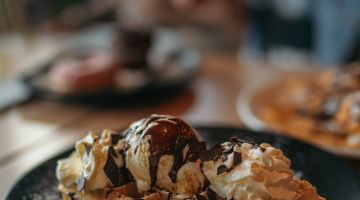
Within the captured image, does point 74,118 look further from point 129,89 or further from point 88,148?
point 88,148

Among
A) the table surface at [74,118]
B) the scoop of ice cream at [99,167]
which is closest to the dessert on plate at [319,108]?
the table surface at [74,118]

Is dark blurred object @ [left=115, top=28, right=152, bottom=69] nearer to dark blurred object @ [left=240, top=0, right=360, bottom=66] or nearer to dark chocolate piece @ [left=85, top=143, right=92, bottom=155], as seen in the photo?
dark chocolate piece @ [left=85, top=143, right=92, bottom=155]

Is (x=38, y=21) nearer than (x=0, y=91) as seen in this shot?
No

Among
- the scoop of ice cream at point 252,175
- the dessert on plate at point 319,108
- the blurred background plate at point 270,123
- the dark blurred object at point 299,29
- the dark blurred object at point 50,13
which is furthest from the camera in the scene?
the dark blurred object at point 299,29

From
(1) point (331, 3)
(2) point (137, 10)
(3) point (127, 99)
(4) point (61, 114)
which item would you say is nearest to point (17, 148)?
(4) point (61, 114)

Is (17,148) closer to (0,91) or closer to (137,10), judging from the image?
(0,91)

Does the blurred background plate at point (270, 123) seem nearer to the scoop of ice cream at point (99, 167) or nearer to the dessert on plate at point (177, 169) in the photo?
the dessert on plate at point (177, 169)

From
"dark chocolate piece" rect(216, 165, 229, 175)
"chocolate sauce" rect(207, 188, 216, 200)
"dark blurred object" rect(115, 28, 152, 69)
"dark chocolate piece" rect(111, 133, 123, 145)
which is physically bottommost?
"chocolate sauce" rect(207, 188, 216, 200)

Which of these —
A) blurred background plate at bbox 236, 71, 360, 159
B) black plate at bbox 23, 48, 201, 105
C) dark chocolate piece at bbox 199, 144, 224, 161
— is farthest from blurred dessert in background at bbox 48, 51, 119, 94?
dark chocolate piece at bbox 199, 144, 224, 161
